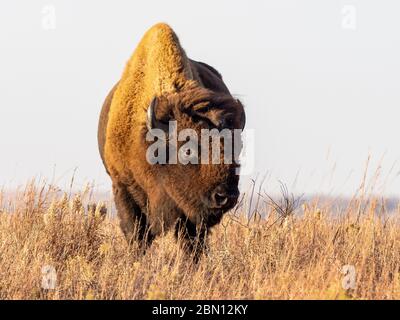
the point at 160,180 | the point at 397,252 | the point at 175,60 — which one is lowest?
the point at 397,252

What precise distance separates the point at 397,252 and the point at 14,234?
11.6 ft

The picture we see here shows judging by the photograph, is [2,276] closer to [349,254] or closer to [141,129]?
[141,129]

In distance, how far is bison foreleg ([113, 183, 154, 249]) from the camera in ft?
27.6

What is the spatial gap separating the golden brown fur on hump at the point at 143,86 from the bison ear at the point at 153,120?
269 millimetres

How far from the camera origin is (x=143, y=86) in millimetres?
8469

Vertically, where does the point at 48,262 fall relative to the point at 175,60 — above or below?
below

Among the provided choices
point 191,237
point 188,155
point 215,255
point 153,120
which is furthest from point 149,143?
point 215,255

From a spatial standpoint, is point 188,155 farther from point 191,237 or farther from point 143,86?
point 143,86

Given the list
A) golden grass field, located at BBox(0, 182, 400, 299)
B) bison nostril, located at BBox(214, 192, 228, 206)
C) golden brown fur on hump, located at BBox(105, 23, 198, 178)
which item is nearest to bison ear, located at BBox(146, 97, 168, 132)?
golden brown fur on hump, located at BBox(105, 23, 198, 178)

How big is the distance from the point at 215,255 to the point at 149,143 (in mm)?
1177

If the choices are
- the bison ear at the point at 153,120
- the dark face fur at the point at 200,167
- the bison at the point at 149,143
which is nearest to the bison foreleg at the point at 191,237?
the bison at the point at 149,143

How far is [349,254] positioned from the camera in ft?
25.6

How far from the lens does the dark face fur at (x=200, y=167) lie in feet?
23.8
